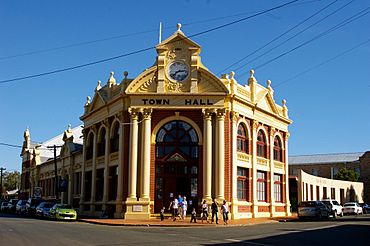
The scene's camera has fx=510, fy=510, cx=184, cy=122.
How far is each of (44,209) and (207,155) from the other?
1649 centimetres

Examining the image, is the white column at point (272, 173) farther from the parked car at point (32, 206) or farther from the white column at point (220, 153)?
the parked car at point (32, 206)

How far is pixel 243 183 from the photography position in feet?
131

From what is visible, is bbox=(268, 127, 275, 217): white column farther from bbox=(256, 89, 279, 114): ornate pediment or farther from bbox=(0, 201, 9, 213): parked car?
bbox=(0, 201, 9, 213): parked car

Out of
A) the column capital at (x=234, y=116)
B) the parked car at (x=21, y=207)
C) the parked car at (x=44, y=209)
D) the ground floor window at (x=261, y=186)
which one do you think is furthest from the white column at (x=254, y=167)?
the parked car at (x=21, y=207)

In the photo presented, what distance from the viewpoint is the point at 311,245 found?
1909 centimetres

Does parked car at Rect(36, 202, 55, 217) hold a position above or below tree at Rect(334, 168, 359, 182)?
below

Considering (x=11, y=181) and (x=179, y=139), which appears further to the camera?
(x=11, y=181)

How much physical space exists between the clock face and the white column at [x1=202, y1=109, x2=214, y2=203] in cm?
323

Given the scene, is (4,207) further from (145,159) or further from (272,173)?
(272,173)

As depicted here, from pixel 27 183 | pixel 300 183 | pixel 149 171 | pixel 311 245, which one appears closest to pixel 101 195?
pixel 149 171

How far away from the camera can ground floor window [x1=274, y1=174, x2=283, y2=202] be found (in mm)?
45812

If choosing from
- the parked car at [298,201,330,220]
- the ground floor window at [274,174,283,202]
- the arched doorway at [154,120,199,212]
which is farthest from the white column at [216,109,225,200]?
the ground floor window at [274,174,283,202]

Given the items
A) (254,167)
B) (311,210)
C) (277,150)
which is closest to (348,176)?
(277,150)

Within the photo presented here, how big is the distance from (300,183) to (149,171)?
79.5 feet
